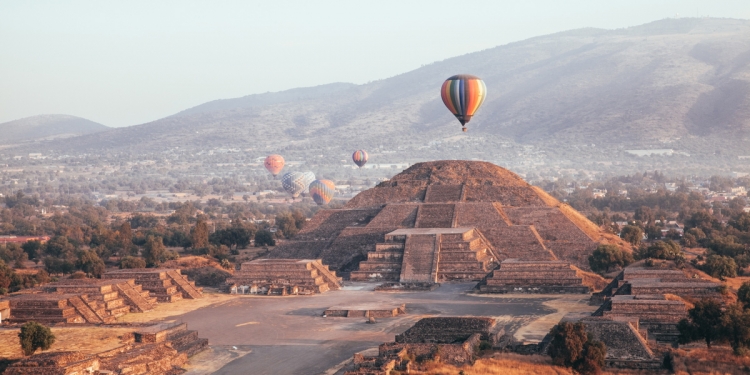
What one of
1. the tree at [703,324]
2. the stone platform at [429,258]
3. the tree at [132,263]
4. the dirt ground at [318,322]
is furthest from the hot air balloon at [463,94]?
the tree at [703,324]

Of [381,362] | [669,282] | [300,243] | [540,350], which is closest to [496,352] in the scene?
[540,350]

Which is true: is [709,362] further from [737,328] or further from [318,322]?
[318,322]

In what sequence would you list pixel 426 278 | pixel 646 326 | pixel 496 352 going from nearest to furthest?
pixel 496 352
pixel 646 326
pixel 426 278

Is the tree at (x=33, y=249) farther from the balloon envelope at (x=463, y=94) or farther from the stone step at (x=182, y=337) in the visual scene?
the stone step at (x=182, y=337)

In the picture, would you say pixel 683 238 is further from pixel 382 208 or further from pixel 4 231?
pixel 4 231

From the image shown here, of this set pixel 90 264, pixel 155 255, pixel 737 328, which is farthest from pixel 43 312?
pixel 737 328
